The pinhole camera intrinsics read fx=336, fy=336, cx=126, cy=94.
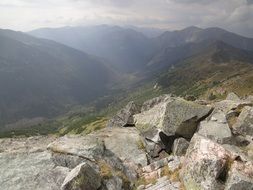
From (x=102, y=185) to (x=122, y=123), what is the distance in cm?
2965

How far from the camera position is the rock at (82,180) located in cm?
2722

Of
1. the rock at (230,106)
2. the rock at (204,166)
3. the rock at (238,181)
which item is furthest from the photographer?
the rock at (230,106)

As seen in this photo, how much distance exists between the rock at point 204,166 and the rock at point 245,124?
43.9 ft

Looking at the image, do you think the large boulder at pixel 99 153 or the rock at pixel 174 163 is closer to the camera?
the rock at pixel 174 163

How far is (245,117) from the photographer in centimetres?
4178

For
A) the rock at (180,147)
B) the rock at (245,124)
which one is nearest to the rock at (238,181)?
the rock at (180,147)

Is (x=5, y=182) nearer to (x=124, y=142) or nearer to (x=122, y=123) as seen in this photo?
(x=124, y=142)

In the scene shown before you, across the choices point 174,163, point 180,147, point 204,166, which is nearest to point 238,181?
point 204,166

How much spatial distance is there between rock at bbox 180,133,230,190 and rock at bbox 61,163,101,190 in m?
7.74

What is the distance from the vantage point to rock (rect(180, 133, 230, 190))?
88.8 feet

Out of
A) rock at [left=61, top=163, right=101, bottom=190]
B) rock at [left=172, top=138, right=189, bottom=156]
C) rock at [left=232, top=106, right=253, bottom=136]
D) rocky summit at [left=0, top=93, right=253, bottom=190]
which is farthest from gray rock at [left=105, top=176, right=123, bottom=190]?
rock at [left=232, top=106, right=253, bottom=136]

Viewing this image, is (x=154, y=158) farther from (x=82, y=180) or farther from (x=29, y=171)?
(x=29, y=171)

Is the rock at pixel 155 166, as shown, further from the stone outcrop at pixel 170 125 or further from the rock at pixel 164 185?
the stone outcrop at pixel 170 125

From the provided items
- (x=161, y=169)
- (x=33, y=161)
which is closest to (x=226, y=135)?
(x=161, y=169)
